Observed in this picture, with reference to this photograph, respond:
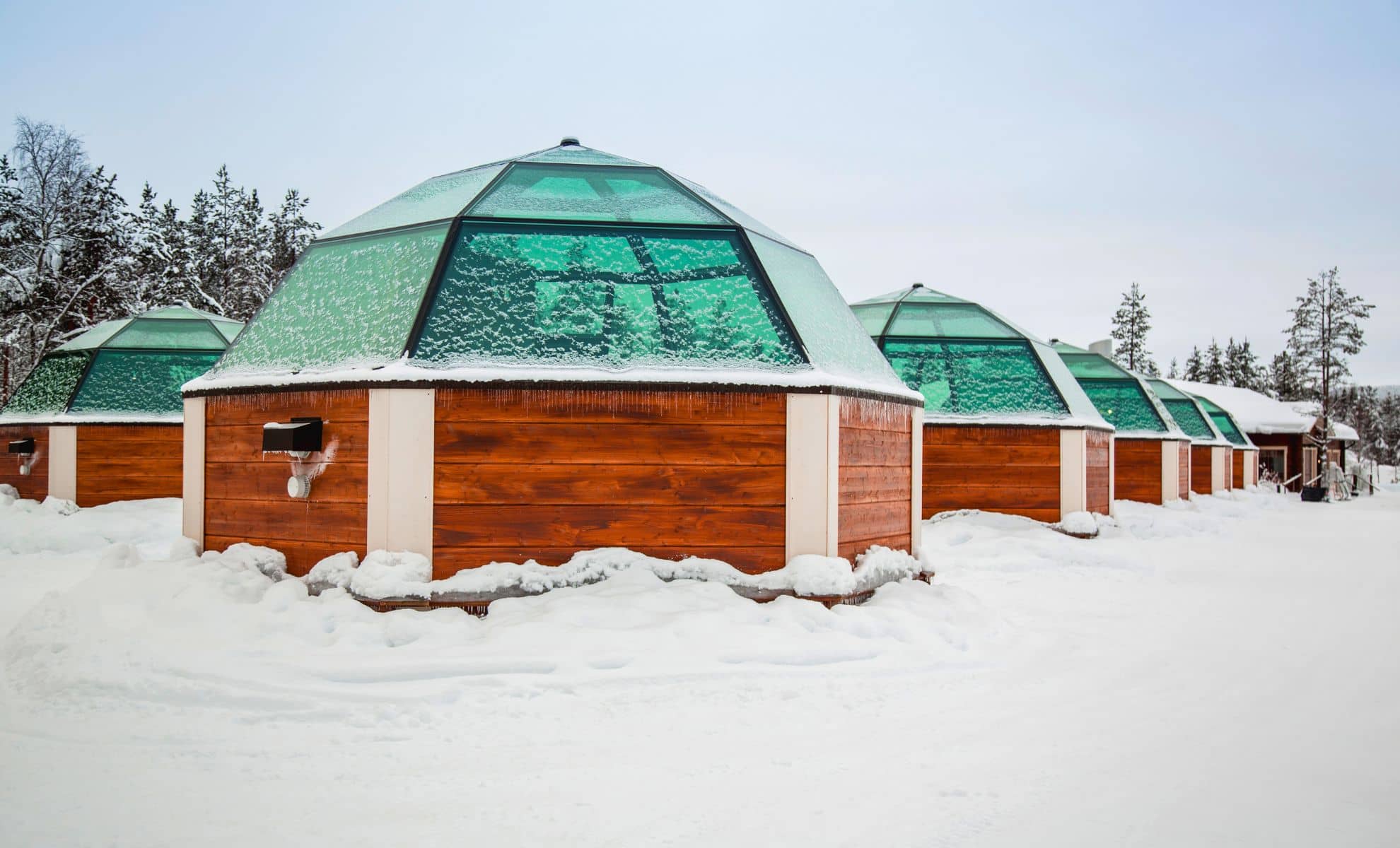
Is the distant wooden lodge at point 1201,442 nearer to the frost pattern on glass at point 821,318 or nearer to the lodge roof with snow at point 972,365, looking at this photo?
the lodge roof with snow at point 972,365

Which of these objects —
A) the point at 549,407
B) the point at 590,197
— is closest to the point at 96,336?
the point at 590,197

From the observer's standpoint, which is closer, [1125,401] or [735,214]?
[735,214]

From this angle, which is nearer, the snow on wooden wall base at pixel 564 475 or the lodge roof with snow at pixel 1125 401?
the snow on wooden wall base at pixel 564 475

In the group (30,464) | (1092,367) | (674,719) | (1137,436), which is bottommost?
(674,719)

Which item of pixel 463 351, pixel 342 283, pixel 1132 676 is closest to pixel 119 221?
→ pixel 342 283

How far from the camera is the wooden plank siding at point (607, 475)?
546 cm

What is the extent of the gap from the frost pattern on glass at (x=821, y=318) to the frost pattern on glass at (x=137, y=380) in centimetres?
961

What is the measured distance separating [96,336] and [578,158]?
417 inches

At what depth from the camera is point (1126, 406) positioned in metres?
18.1

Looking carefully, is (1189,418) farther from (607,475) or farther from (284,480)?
(284,480)

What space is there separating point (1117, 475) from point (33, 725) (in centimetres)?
1783

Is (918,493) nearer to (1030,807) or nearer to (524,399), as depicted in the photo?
(524,399)

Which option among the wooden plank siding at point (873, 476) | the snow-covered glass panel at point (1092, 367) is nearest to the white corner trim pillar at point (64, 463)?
the wooden plank siding at point (873, 476)

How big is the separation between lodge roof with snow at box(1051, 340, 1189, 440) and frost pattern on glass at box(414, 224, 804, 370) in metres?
13.8
